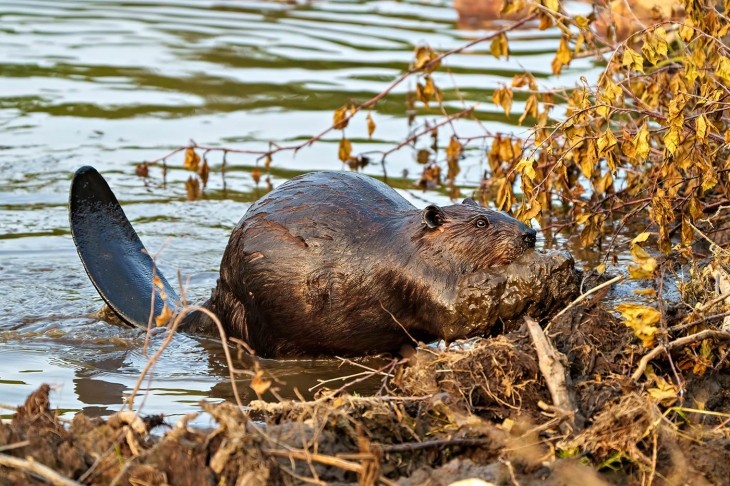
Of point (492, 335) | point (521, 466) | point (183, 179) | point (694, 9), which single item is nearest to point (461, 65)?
point (183, 179)

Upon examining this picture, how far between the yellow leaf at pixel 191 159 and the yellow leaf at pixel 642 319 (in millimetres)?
3559

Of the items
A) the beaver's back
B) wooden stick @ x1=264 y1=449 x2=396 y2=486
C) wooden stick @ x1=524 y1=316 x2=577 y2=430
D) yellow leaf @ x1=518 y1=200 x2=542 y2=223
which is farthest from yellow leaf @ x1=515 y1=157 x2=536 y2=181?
wooden stick @ x1=264 y1=449 x2=396 y2=486

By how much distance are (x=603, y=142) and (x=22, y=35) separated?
24.2ft

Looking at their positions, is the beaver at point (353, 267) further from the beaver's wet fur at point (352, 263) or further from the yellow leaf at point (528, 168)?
the yellow leaf at point (528, 168)

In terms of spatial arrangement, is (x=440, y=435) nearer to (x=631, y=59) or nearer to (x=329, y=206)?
(x=329, y=206)

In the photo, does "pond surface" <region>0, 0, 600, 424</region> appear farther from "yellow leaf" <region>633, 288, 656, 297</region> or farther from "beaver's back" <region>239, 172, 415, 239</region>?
"yellow leaf" <region>633, 288, 656, 297</region>

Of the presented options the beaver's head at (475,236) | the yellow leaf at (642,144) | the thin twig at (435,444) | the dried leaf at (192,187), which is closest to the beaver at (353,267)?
the beaver's head at (475,236)

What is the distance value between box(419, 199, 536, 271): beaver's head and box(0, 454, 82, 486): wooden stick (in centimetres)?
167

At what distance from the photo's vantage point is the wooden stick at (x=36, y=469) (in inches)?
110

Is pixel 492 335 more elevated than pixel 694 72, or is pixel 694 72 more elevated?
pixel 694 72

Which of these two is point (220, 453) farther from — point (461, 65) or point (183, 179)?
point (461, 65)

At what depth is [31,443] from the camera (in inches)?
122

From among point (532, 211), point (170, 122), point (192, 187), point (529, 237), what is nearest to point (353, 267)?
point (529, 237)

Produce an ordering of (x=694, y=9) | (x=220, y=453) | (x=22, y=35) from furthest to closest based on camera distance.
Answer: (x=22, y=35), (x=694, y=9), (x=220, y=453)
